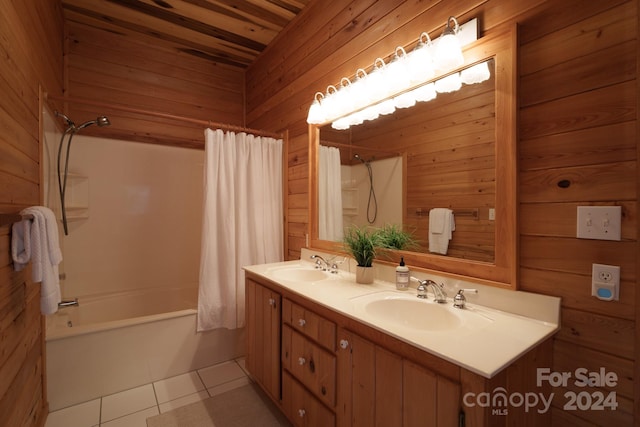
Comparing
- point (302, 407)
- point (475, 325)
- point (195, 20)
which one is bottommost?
point (302, 407)

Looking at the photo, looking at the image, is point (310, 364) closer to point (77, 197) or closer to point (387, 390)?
point (387, 390)

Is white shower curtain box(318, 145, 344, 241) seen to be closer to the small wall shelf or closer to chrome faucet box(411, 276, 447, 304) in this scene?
chrome faucet box(411, 276, 447, 304)

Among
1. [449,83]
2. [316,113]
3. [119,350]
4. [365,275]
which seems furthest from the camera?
[316,113]

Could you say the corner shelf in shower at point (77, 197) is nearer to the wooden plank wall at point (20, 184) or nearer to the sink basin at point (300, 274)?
the wooden plank wall at point (20, 184)

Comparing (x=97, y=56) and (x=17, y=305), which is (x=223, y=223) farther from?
(x=97, y=56)

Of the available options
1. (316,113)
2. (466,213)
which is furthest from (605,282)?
(316,113)

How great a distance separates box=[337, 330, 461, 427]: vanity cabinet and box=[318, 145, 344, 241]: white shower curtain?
3.28 feet

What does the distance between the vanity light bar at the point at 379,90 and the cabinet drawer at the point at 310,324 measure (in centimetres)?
119

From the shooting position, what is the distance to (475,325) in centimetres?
105

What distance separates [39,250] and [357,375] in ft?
4.92

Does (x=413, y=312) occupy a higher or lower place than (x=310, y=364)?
higher

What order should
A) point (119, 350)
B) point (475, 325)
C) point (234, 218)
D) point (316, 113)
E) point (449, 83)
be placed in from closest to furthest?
point (475, 325) → point (449, 83) → point (119, 350) → point (316, 113) → point (234, 218)

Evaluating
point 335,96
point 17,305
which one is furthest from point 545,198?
point 17,305

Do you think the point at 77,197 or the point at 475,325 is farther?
the point at 77,197
